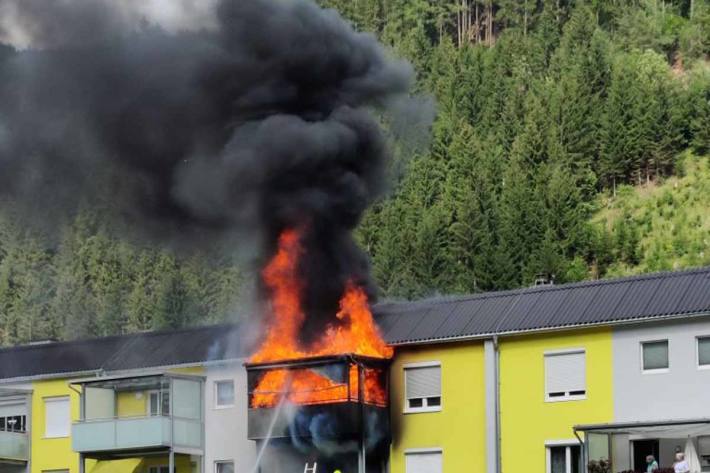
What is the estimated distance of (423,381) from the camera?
5191 cm

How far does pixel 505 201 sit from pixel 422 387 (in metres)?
55.2

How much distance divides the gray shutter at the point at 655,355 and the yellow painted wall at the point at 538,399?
1152 millimetres

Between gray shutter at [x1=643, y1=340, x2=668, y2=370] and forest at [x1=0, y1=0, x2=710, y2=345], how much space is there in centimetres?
2536

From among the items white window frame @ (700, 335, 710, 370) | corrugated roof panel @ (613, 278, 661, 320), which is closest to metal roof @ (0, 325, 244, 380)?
corrugated roof panel @ (613, 278, 661, 320)

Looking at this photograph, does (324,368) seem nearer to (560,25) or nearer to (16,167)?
(16,167)

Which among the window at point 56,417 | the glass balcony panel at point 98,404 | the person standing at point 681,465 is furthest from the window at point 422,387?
the window at point 56,417

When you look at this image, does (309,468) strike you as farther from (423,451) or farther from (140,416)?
(140,416)

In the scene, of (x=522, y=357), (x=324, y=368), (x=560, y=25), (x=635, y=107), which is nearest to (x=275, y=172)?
(x=324, y=368)

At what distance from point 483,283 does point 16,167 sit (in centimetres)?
3984

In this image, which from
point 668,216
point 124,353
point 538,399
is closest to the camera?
point 538,399

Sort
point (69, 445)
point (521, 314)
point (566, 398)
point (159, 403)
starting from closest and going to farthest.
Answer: point (566, 398), point (521, 314), point (159, 403), point (69, 445)

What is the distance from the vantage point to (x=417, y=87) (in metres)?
139

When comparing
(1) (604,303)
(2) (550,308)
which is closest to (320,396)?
(2) (550,308)

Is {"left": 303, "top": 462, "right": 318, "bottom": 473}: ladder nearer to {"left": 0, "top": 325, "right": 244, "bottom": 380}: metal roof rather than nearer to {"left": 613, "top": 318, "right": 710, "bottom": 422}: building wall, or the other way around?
{"left": 0, "top": 325, "right": 244, "bottom": 380}: metal roof
